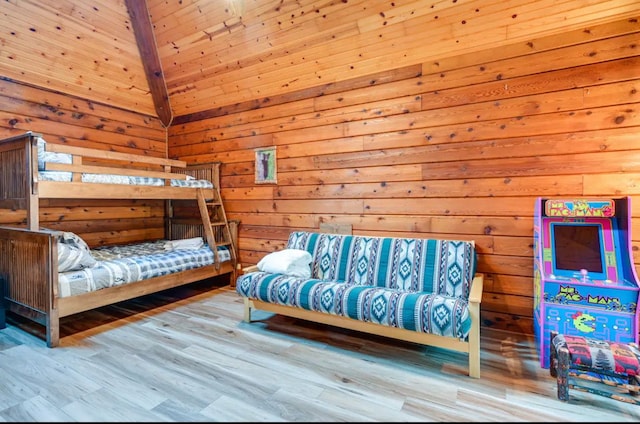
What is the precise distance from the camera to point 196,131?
4445mm

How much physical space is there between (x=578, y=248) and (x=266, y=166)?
2968 millimetres

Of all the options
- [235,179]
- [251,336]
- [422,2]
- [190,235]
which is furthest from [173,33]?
[251,336]

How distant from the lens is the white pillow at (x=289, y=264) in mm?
2807

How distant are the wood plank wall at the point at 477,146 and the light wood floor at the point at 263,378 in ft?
2.95

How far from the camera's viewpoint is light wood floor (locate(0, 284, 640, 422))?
1626 millimetres

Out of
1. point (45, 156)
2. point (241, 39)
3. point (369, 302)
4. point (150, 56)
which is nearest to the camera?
point (369, 302)

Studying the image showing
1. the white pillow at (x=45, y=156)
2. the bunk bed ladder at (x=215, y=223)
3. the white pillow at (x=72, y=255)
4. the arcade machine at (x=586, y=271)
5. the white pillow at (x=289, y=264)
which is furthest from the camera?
the bunk bed ladder at (x=215, y=223)

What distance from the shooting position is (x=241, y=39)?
3.39 m

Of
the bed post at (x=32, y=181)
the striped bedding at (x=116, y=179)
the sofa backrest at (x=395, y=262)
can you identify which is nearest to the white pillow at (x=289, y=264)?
the sofa backrest at (x=395, y=262)

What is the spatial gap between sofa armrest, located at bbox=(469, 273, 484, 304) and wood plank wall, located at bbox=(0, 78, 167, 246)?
405cm

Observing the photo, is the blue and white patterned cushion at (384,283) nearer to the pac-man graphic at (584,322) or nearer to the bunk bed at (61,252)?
the pac-man graphic at (584,322)

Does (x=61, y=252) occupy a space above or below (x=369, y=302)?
above

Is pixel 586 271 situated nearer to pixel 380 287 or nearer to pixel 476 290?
pixel 476 290

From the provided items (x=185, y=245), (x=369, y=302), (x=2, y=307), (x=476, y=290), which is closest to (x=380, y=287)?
(x=369, y=302)
